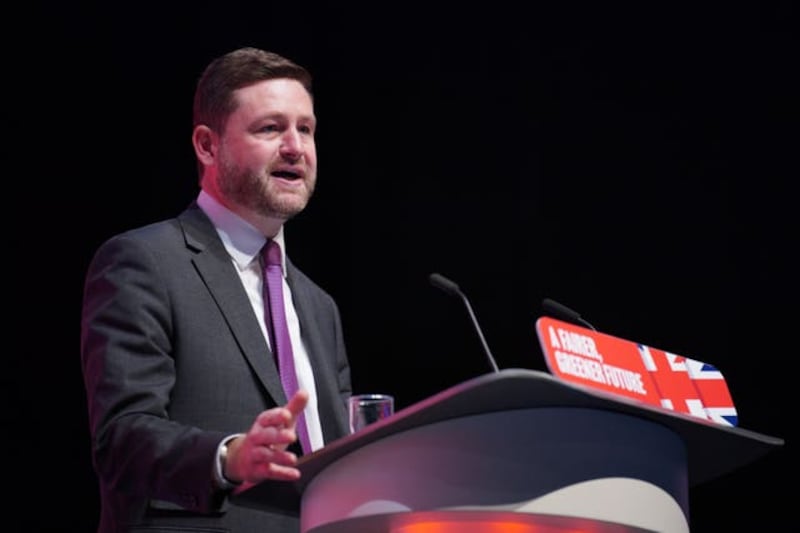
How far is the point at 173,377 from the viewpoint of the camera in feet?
7.18

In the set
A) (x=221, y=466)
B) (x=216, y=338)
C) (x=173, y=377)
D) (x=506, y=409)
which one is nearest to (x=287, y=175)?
(x=216, y=338)

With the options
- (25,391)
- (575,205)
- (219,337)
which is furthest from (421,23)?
(219,337)

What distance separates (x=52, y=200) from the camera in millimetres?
3863

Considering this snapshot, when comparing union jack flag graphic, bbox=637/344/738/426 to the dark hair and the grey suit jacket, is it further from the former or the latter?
the dark hair

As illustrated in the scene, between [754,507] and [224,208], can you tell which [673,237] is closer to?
[754,507]

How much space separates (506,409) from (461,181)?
3033mm

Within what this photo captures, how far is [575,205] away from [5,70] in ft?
7.36

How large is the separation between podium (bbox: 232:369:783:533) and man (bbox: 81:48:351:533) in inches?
5.1

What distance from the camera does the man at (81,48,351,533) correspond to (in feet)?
6.22

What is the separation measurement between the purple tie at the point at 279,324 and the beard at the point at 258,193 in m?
0.09

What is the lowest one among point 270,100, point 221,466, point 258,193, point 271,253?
point 221,466

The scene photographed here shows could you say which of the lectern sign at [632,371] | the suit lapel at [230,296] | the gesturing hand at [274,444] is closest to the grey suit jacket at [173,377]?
the suit lapel at [230,296]

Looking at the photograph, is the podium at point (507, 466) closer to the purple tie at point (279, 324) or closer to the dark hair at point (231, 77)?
the purple tie at point (279, 324)

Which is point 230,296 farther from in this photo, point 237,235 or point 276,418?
point 276,418
